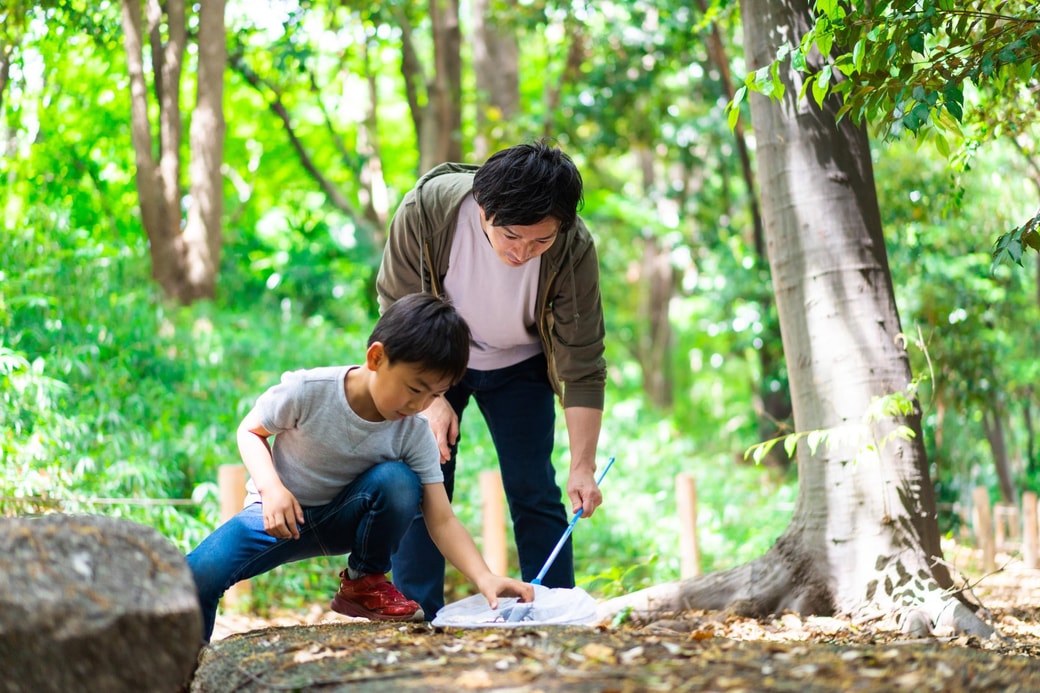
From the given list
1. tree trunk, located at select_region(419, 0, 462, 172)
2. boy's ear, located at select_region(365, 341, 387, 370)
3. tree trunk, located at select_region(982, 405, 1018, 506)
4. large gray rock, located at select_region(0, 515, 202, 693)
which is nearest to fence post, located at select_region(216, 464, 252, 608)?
boy's ear, located at select_region(365, 341, 387, 370)

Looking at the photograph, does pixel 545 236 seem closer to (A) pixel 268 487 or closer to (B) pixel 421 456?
(B) pixel 421 456

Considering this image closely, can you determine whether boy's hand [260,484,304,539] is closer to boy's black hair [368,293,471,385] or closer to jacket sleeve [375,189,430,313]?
boy's black hair [368,293,471,385]

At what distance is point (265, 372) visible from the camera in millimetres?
7039

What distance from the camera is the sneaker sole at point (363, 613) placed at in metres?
2.68

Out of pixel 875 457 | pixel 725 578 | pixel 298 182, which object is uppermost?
pixel 298 182

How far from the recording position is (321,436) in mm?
2555

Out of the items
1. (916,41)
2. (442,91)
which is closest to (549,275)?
(916,41)

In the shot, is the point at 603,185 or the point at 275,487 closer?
the point at 275,487

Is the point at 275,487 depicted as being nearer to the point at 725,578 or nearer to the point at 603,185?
the point at 725,578

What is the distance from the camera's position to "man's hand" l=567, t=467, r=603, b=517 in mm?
2881

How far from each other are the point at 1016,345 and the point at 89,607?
12321 millimetres

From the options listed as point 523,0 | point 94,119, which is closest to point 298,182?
point 94,119

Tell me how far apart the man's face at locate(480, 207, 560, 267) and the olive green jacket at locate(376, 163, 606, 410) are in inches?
6.5

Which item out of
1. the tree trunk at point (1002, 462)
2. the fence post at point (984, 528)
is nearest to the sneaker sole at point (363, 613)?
the fence post at point (984, 528)
